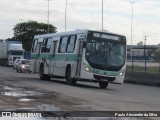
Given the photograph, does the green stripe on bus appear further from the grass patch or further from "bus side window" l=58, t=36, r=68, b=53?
the grass patch

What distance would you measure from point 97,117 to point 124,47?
14468 millimetres

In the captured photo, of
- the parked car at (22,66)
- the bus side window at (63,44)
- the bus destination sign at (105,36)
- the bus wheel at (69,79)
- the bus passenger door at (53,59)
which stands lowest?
the parked car at (22,66)

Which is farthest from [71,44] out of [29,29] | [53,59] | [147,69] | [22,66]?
[29,29]

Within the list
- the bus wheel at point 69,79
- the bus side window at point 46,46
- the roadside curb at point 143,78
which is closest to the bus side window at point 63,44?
the bus wheel at point 69,79

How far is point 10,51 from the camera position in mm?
71500

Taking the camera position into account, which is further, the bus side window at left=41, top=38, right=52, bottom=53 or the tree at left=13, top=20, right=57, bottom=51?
the tree at left=13, top=20, right=57, bottom=51

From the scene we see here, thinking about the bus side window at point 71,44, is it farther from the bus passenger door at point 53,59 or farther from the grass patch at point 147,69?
the grass patch at point 147,69

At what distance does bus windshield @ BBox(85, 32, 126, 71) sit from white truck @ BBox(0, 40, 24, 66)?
45721mm

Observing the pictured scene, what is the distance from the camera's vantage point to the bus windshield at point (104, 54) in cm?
2502

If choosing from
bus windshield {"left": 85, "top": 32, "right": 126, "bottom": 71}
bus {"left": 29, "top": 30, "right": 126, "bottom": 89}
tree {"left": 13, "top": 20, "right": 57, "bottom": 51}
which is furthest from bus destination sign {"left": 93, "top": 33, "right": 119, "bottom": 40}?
tree {"left": 13, "top": 20, "right": 57, "bottom": 51}

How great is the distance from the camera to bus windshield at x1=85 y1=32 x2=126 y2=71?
2502 centimetres

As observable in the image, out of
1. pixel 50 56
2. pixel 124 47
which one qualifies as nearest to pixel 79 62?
pixel 124 47

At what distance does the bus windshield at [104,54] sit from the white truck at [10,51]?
45.7 metres

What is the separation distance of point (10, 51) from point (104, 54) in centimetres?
4795
